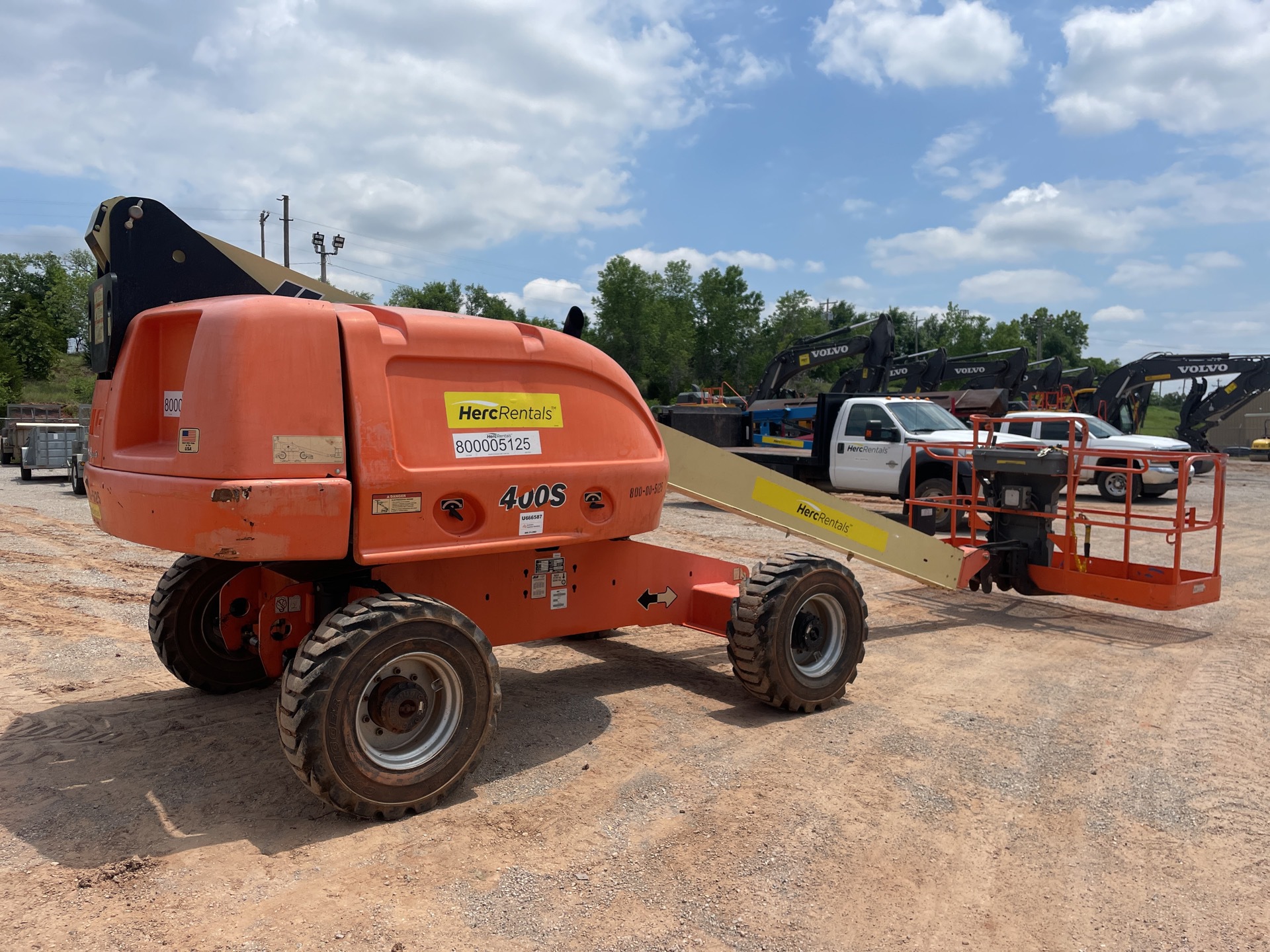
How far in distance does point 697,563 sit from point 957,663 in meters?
2.34

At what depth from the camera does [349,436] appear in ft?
12.6

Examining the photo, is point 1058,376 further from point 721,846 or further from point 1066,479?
point 721,846

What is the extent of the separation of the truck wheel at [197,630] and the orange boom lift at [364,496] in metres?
0.01

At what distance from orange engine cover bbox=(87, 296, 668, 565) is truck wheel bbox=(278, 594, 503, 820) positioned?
31cm

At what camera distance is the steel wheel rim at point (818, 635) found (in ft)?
18.1

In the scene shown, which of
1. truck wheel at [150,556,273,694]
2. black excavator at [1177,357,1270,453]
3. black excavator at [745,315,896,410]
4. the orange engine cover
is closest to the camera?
the orange engine cover

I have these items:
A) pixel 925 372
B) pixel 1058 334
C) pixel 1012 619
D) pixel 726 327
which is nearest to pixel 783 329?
pixel 726 327

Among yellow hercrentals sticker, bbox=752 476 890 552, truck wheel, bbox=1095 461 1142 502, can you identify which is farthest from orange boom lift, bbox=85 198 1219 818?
truck wheel, bbox=1095 461 1142 502

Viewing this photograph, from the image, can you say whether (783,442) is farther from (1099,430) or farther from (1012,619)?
(1012,619)

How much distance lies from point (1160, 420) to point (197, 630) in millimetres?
75670

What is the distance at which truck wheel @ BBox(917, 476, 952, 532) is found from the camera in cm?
1334

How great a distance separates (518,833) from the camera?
12.6ft

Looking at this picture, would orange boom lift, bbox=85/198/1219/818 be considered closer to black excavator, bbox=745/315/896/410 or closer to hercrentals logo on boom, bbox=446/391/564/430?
hercrentals logo on boom, bbox=446/391/564/430

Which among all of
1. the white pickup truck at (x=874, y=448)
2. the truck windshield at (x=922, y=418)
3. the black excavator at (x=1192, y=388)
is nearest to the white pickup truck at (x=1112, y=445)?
the truck windshield at (x=922, y=418)
